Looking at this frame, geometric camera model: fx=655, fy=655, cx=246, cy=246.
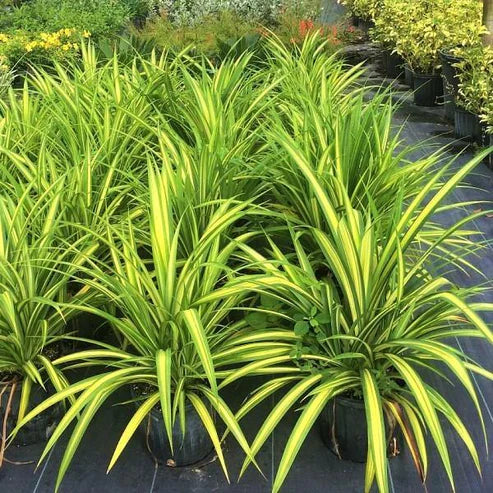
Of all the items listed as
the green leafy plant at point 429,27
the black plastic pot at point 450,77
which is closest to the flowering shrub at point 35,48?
the green leafy plant at point 429,27

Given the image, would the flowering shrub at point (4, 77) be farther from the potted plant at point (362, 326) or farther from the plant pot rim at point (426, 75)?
the plant pot rim at point (426, 75)

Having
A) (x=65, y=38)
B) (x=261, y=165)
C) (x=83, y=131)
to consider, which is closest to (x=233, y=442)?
(x=261, y=165)

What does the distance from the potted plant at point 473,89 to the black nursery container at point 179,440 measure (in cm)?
306

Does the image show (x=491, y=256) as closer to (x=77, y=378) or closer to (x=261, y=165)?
(x=261, y=165)

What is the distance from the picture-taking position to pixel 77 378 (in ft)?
7.77

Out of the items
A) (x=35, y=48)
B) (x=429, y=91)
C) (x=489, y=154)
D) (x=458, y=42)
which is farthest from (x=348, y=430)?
(x=35, y=48)

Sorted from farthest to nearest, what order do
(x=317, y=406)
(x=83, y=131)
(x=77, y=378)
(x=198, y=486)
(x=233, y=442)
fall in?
(x=83, y=131) → (x=77, y=378) → (x=233, y=442) → (x=198, y=486) → (x=317, y=406)

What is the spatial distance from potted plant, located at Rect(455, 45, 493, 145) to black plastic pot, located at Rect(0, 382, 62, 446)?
3.25m

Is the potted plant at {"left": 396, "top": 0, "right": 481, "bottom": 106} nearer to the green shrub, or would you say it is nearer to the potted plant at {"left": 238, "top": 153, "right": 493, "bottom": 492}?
the green shrub

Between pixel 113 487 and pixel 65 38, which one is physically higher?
pixel 65 38

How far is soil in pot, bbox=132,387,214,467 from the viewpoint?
1910mm

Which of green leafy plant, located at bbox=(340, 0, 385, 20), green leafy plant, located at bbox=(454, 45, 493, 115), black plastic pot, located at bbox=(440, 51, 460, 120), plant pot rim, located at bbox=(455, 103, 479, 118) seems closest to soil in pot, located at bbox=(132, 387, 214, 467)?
green leafy plant, located at bbox=(454, 45, 493, 115)

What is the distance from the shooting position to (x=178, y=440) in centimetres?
194

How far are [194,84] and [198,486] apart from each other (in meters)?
1.82
